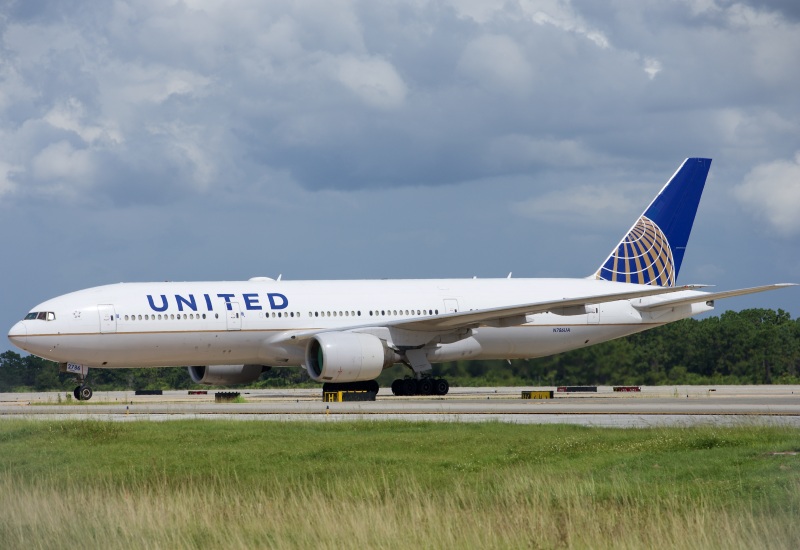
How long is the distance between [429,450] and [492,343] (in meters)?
23.2

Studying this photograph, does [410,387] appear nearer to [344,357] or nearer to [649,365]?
[344,357]

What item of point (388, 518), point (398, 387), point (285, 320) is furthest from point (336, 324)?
point (388, 518)

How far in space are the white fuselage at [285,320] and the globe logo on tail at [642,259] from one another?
2572mm

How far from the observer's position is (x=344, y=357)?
35.7 m

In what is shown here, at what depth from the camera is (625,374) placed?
4828cm

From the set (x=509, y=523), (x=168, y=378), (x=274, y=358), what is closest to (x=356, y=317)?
(x=274, y=358)

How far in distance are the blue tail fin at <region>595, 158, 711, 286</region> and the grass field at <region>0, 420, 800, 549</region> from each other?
82.9ft

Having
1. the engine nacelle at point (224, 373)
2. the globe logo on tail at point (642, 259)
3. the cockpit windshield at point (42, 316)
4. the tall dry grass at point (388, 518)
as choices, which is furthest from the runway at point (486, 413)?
the globe logo on tail at point (642, 259)

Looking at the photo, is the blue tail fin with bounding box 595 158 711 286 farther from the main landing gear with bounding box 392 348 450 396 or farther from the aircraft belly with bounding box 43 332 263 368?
the aircraft belly with bounding box 43 332 263 368

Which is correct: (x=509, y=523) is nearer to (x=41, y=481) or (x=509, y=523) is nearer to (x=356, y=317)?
(x=41, y=481)

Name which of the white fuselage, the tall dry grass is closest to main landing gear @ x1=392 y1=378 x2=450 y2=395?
the white fuselage

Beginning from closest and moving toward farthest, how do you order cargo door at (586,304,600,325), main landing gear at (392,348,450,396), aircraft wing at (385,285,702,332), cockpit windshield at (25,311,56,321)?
1. cockpit windshield at (25,311,56,321)
2. aircraft wing at (385,285,702,332)
3. main landing gear at (392,348,450,396)
4. cargo door at (586,304,600,325)

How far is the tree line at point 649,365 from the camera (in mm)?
46312

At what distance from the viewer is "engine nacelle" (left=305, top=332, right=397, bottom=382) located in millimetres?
35625
